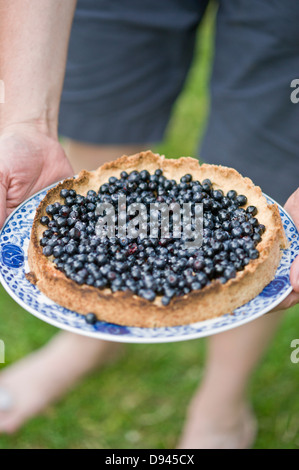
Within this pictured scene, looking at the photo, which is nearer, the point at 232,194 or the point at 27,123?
the point at 232,194

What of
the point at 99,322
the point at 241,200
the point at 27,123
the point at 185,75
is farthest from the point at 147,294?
the point at 185,75

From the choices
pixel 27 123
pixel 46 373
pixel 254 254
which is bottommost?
pixel 46 373

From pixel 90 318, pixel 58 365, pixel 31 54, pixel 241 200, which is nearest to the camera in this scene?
pixel 90 318

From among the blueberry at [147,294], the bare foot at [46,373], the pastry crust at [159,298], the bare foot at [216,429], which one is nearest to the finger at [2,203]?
the pastry crust at [159,298]

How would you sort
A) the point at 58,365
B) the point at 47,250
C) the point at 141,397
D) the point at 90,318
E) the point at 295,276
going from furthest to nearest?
the point at 58,365, the point at 141,397, the point at 47,250, the point at 295,276, the point at 90,318

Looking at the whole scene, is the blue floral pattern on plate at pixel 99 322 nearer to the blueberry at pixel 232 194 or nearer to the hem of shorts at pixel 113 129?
the blueberry at pixel 232 194

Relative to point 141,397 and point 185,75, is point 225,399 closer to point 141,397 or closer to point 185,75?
point 141,397

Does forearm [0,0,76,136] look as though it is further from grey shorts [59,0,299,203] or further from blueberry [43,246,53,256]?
blueberry [43,246,53,256]
